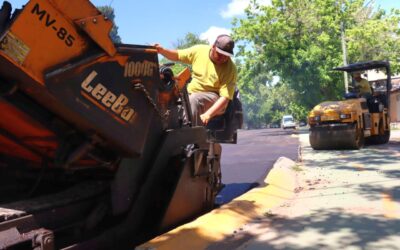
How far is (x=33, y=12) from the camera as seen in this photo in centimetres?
279

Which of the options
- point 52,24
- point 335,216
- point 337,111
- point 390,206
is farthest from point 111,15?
point 337,111

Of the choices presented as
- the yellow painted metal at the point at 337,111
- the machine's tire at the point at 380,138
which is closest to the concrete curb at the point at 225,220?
the yellow painted metal at the point at 337,111

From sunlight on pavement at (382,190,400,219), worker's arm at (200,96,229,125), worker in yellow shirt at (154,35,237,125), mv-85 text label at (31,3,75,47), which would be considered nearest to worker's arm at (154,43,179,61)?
worker in yellow shirt at (154,35,237,125)

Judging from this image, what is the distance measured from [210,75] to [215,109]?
0.51 meters

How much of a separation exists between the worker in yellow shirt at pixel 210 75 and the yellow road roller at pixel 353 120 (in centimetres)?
731

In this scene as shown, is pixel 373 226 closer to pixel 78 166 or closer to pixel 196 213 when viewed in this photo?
pixel 196 213

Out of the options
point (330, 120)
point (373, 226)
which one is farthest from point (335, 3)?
point (373, 226)

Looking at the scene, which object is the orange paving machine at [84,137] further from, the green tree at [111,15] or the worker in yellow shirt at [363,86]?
the worker in yellow shirt at [363,86]

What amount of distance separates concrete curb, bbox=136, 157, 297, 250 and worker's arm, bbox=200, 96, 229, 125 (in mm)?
971

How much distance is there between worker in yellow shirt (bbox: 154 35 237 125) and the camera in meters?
5.37

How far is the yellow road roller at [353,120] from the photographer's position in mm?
12143

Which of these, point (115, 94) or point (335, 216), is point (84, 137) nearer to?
point (115, 94)

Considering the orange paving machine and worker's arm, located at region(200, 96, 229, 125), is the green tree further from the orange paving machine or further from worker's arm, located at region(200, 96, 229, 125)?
worker's arm, located at region(200, 96, 229, 125)

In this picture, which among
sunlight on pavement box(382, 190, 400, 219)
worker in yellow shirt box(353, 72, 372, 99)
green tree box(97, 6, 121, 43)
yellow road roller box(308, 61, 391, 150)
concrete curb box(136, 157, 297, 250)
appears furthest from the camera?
worker in yellow shirt box(353, 72, 372, 99)
